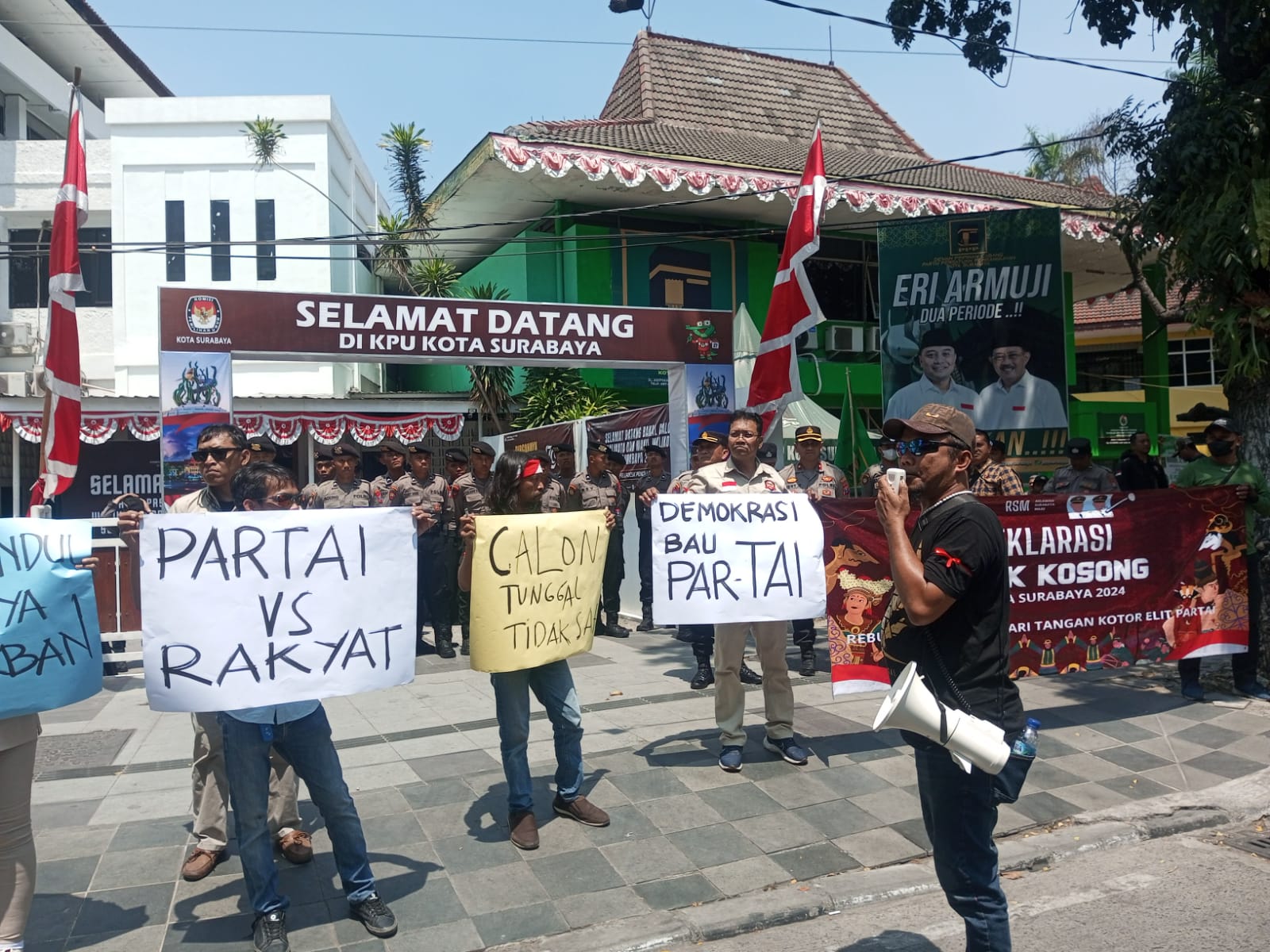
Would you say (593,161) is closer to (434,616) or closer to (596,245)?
(596,245)

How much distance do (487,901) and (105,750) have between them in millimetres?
3594

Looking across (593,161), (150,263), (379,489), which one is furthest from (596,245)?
(150,263)

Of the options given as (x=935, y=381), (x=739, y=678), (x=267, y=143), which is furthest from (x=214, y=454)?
(x=267, y=143)

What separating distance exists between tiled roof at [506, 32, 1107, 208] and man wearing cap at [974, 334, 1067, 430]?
20.3 feet

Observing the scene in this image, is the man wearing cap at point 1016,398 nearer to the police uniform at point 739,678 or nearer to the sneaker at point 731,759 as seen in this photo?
the police uniform at point 739,678

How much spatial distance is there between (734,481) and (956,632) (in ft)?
9.59

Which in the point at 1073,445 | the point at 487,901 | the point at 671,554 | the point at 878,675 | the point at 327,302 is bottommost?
the point at 487,901

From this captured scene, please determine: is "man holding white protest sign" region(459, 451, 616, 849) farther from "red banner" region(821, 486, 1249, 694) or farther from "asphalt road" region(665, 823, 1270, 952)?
"red banner" region(821, 486, 1249, 694)

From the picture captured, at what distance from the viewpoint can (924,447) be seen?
10.5 feet

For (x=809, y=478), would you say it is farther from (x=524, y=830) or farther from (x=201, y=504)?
(x=201, y=504)

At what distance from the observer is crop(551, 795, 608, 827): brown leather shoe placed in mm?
4930

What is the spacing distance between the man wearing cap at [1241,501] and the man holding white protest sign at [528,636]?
486 centimetres

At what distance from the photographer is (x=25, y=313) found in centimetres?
2180

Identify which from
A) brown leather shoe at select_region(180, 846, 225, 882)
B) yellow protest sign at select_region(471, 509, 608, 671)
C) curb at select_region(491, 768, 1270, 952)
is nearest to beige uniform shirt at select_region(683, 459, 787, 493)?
yellow protest sign at select_region(471, 509, 608, 671)
